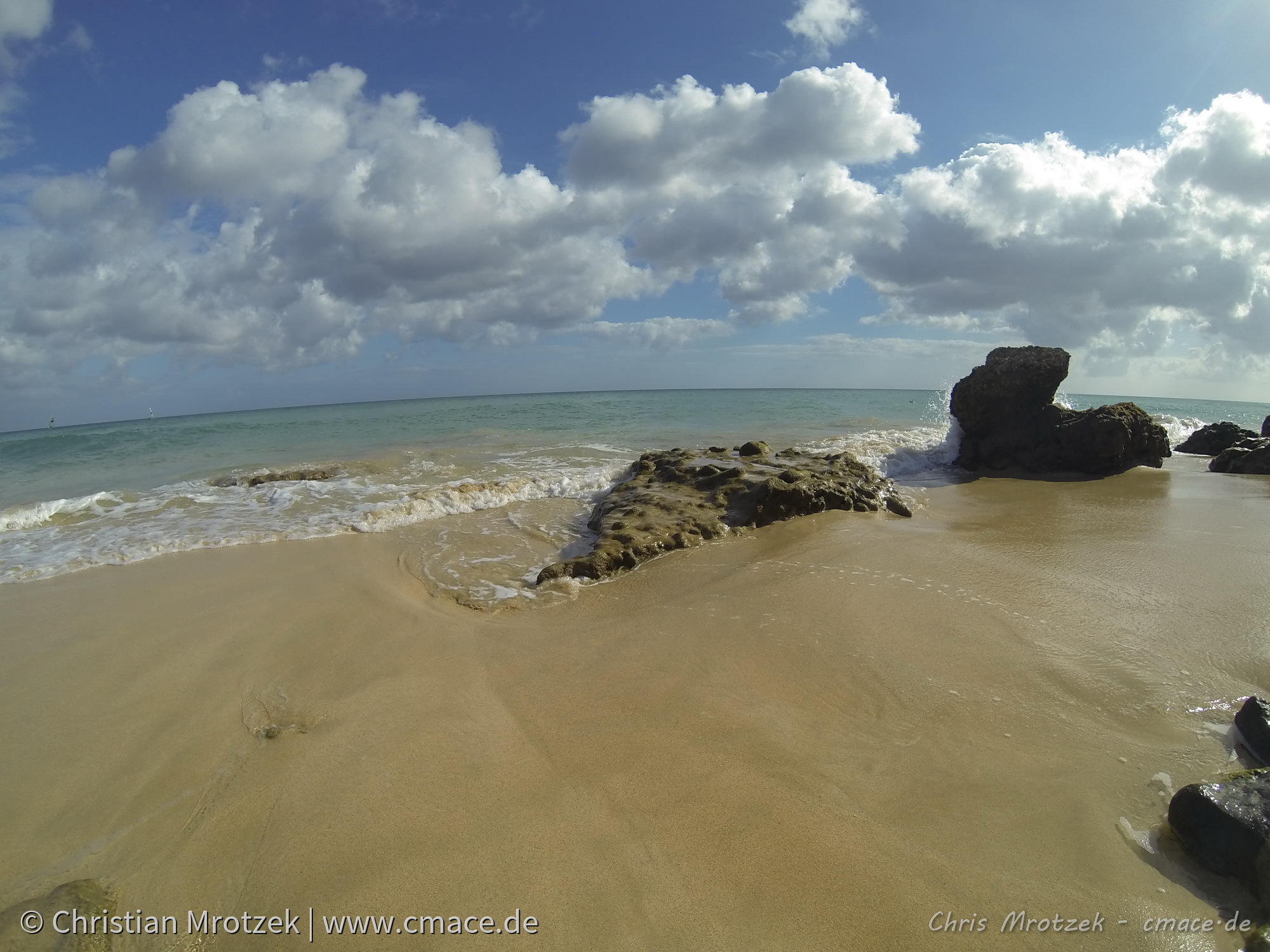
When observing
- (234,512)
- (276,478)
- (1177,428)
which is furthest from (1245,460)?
(276,478)

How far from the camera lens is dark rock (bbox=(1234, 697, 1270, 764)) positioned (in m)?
2.80

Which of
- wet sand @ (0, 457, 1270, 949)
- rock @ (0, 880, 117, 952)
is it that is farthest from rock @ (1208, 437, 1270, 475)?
rock @ (0, 880, 117, 952)

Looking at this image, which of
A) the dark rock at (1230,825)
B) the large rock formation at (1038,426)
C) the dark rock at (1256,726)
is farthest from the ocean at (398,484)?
the dark rock at (1256,726)

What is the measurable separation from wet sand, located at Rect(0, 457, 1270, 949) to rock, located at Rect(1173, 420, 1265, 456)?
1334 centimetres

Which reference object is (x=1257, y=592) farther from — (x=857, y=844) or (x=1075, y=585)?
(x=857, y=844)

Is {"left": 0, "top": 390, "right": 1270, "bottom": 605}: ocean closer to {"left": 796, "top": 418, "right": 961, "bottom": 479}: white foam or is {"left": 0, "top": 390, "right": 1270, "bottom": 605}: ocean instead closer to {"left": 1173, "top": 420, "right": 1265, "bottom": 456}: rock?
{"left": 796, "top": 418, "right": 961, "bottom": 479}: white foam

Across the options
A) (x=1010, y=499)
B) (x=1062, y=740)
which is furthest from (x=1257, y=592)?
(x=1010, y=499)

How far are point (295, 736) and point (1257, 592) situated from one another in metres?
7.10

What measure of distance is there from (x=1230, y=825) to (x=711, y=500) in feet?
19.1

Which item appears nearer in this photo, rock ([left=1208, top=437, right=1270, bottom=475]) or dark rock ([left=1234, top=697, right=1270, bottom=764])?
dark rock ([left=1234, top=697, right=1270, bottom=764])

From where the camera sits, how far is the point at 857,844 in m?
2.43

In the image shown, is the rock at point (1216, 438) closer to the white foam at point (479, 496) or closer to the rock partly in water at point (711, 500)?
the rock partly in water at point (711, 500)

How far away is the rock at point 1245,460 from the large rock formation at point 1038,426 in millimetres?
1152

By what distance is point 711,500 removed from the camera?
7.80 metres
